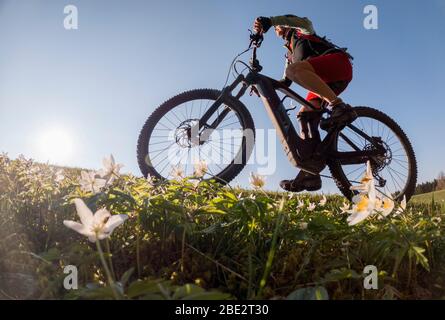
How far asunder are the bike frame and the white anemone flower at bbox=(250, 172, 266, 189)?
91.9 inches

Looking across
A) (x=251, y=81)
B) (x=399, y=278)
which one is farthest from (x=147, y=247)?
(x=251, y=81)

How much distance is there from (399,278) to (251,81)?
10.8 feet

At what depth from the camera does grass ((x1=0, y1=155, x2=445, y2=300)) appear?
1.58 meters

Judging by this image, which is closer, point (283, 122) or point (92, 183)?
point (92, 183)

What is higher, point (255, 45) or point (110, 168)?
point (255, 45)

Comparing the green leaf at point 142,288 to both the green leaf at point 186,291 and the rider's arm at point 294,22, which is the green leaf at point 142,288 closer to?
the green leaf at point 186,291

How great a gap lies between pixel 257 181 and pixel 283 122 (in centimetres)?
257

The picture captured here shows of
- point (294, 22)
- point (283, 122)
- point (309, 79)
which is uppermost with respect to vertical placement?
point (294, 22)

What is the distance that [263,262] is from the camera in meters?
1.76

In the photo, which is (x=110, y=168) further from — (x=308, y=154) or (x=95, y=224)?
(x=308, y=154)

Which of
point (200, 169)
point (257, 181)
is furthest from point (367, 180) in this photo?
point (200, 169)

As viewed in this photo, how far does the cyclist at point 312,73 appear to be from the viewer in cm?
426

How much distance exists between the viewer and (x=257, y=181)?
191cm
